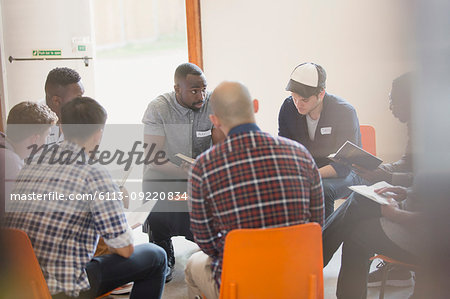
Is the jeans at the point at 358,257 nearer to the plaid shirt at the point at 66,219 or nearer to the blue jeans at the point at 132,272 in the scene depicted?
the blue jeans at the point at 132,272

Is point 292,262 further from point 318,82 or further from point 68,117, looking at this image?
point 318,82

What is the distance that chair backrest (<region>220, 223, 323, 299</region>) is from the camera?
1.18 metres

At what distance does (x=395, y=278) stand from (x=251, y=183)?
4.52 ft

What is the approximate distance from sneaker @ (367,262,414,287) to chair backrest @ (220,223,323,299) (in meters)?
1.06

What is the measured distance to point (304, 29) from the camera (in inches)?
120

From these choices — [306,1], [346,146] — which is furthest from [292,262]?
[306,1]

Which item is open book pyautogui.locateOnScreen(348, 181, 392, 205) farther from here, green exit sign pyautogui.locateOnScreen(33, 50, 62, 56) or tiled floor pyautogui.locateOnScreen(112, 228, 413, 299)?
green exit sign pyautogui.locateOnScreen(33, 50, 62, 56)

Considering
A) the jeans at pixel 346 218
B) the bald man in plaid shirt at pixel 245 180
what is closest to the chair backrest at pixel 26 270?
the bald man in plaid shirt at pixel 245 180

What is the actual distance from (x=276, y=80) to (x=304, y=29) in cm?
46

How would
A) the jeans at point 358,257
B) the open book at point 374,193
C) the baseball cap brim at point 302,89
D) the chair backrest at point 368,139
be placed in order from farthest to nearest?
the chair backrest at point 368,139, the baseball cap brim at point 302,89, the jeans at point 358,257, the open book at point 374,193

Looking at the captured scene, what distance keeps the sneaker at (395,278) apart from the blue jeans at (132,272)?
1.16 metres

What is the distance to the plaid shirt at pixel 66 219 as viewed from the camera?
52.8 inches

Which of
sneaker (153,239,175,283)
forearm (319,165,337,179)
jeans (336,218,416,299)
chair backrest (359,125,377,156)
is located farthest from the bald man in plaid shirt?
chair backrest (359,125,377,156)

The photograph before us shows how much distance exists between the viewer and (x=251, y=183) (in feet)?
4.02
